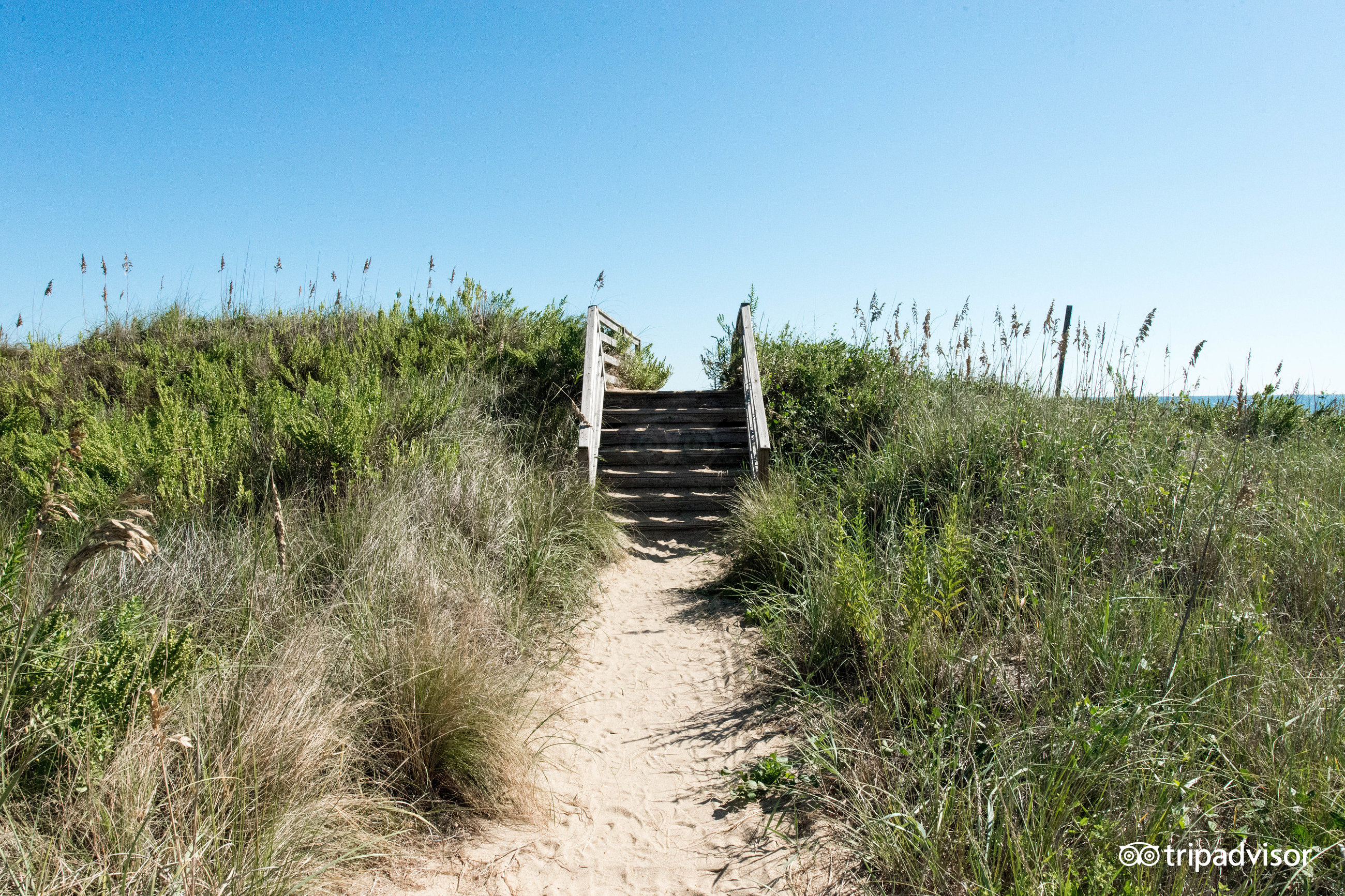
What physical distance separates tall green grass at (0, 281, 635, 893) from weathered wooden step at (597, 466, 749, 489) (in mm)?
736

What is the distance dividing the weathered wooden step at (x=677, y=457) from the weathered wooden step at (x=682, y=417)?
81cm

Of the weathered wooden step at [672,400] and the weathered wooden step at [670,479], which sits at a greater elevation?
the weathered wooden step at [672,400]

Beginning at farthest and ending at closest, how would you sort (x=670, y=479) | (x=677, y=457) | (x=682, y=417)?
(x=682, y=417)
(x=677, y=457)
(x=670, y=479)

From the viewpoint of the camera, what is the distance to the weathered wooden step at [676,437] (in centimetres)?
933

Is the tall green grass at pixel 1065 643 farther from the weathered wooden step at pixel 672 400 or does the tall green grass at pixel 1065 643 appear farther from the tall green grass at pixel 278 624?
the weathered wooden step at pixel 672 400

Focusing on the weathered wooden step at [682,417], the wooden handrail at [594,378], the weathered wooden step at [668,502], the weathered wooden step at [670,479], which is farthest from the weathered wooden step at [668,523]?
the weathered wooden step at [682,417]

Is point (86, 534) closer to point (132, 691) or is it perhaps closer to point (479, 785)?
point (132, 691)

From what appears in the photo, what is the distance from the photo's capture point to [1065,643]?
133 inches

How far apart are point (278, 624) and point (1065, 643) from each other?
13.7 feet

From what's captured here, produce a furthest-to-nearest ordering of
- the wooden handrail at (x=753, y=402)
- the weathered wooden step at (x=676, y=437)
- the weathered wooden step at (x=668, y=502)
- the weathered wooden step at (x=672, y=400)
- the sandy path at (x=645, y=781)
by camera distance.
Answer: the weathered wooden step at (x=672, y=400), the weathered wooden step at (x=676, y=437), the weathered wooden step at (x=668, y=502), the wooden handrail at (x=753, y=402), the sandy path at (x=645, y=781)

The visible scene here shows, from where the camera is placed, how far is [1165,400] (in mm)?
8852

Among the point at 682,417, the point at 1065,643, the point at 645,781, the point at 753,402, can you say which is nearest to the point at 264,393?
the point at 682,417

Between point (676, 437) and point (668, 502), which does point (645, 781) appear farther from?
point (676, 437)

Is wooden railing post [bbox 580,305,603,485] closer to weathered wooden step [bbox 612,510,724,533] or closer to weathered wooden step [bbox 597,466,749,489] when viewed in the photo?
weathered wooden step [bbox 597,466,749,489]
